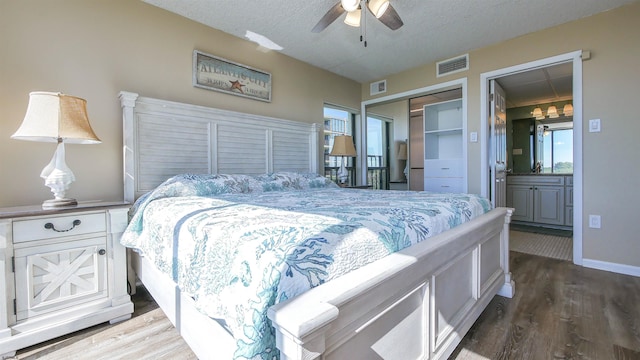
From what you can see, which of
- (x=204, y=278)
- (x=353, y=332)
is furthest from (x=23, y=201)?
(x=353, y=332)

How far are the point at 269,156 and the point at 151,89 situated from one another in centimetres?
130

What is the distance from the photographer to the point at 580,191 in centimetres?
286

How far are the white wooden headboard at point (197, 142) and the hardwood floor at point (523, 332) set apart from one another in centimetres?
105

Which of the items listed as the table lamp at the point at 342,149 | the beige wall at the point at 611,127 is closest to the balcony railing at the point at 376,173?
the table lamp at the point at 342,149

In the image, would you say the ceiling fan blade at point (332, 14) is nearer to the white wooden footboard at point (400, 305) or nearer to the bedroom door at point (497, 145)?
the white wooden footboard at point (400, 305)

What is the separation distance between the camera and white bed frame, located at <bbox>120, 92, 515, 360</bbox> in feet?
2.39

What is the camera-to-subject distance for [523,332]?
1.68 m

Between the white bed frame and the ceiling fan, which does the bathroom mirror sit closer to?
the white bed frame

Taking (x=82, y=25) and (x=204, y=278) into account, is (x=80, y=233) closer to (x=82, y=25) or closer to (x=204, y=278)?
(x=204, y=278)

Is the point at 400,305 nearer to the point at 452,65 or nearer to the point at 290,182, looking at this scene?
the point at 290,182

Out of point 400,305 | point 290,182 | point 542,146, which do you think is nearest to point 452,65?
point 290,182

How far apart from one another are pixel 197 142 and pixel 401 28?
2.39 meters

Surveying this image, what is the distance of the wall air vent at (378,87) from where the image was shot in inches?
175

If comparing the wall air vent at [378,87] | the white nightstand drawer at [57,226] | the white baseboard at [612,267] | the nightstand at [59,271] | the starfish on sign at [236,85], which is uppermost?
the wall air vent at [378,87]
